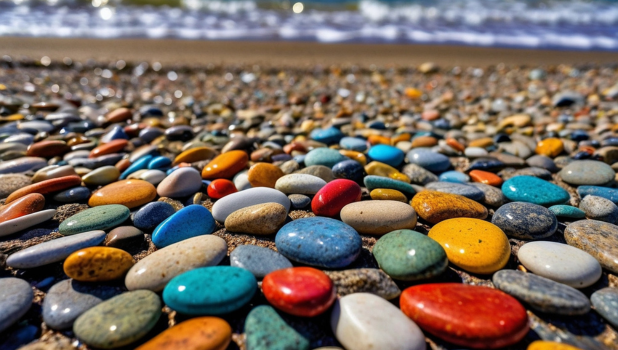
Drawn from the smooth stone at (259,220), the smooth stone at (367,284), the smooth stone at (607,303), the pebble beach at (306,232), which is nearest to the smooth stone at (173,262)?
the pebble beach at (306,232)

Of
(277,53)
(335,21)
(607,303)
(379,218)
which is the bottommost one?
(607,303)

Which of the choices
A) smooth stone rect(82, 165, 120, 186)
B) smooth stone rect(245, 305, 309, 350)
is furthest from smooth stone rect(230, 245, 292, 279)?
smooth stone rect(82, 165, 120, 186)

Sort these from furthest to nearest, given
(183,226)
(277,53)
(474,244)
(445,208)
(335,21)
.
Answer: (335,21), (277,53), (445,208), (183,226), (474,244)

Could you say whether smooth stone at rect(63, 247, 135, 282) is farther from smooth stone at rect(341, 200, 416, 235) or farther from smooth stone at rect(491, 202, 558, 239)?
smooth stone at rect(491, 202, 558, 239)

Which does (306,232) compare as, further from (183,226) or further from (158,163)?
(158,163)

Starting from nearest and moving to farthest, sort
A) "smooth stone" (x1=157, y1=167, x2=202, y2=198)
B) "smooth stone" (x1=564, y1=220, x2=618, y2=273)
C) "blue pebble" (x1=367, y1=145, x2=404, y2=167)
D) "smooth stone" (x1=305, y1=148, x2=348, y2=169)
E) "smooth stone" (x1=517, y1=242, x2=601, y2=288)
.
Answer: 1. "smooth stone" (x1=517, y1=242, x2=601, y2=288)
2. "smooth stone" (x1=564, y1=220, x2=618, y2=273)
3. "smooth stone" (x1=157, y1=167, x2=202, y2=198)
4. "smooth stone" (x1=305, y1=148, x2=348, y2=169)
5. "blue pebble" (x1=367, y1=145, x2=404, y2=167)

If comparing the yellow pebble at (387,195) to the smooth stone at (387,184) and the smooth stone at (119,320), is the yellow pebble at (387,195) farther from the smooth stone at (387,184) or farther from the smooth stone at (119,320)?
the smooth stone at (119,320)

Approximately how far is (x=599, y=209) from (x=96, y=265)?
1.98 meters

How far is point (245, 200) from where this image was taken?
1479 millimetres

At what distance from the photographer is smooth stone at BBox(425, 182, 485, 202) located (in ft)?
5.22

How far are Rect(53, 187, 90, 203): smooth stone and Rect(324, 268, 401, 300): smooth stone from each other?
1.31 m

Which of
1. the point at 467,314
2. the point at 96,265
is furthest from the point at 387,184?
the point at 96,265

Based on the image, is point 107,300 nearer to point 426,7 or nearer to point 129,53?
point 129,53

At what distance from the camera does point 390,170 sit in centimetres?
189
